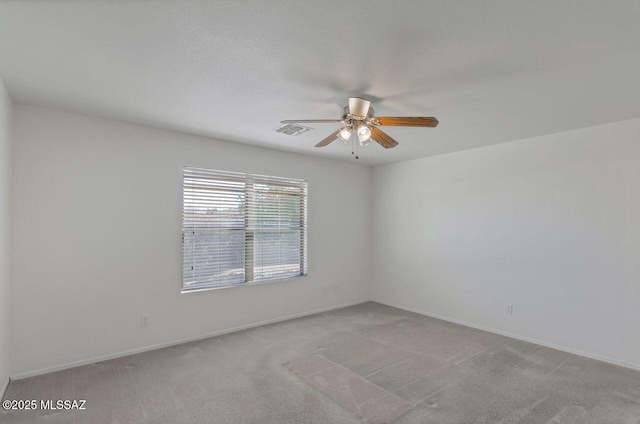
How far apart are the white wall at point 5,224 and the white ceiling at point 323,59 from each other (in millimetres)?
229

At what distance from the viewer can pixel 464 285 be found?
462cm

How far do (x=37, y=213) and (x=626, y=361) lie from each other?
576 cm

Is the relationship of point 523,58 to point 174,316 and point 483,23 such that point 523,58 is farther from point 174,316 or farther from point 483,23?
point 174,316

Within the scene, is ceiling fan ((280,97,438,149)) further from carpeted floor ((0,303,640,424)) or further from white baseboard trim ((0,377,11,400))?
white baseboard trim ((0,377,11,400))

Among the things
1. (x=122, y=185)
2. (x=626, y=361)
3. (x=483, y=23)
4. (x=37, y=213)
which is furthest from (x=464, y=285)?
(x=37, y=213)

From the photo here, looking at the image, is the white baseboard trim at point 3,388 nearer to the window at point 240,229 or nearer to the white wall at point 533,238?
the window at point 240,229

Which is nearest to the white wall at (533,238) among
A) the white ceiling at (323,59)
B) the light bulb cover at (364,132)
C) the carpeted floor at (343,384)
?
the carpeted floor at (343,384)

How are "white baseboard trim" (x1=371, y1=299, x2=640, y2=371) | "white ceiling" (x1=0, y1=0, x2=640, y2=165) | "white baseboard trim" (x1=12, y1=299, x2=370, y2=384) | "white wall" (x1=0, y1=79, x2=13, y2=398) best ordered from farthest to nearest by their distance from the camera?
1. "white baseboard trim" (x1=371, y1=299, x2=640, y2=371)
2. "white baseboard trim" (x1=12, y1=299, x2=370, y2=384)
3. "white wall" (x1=0, y1=79, x2=13, y2=398)
4. "white ceiling" (x1=0, y1=0, x2=640, y2=165)

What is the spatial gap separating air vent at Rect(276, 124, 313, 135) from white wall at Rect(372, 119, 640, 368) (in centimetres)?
232

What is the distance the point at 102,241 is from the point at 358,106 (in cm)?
283

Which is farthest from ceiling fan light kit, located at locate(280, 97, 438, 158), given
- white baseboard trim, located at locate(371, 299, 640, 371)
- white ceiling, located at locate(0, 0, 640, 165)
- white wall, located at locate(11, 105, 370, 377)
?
white baseboard trim, located at locate(371, 299, 640, 371)

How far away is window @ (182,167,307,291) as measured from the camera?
3.98m

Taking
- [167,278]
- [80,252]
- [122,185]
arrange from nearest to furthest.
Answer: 1. [80,252]
2. [122,185]
3. [167,278]

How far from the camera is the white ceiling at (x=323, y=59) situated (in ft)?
5.43
